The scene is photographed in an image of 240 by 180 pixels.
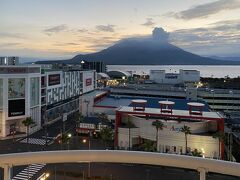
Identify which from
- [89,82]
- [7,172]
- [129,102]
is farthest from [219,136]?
[89,82]

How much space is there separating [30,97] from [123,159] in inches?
1615

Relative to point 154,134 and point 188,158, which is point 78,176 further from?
point 188,158

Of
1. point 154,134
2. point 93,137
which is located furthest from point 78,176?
point 93,137

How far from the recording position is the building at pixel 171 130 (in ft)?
105

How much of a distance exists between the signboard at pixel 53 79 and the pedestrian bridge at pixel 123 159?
153ft

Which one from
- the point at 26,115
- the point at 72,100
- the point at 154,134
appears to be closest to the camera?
the point at 154,134

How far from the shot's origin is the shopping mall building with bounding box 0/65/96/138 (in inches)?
1544

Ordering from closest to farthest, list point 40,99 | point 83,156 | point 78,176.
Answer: point 83,156 < point 78,176 < point 40,99

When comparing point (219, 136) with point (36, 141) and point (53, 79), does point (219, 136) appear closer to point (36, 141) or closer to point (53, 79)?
point (36, 141)

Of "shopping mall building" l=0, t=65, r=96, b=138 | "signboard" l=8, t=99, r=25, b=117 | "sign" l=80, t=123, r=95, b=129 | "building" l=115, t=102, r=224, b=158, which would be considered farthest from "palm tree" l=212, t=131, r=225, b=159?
"signboard" l=8, t=99, r=25, b=117

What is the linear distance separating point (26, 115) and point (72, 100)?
16019 millimetres

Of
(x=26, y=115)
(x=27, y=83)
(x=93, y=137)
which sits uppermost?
(x=27, y=83)

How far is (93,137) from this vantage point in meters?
40.0

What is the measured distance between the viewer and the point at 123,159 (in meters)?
3.02
